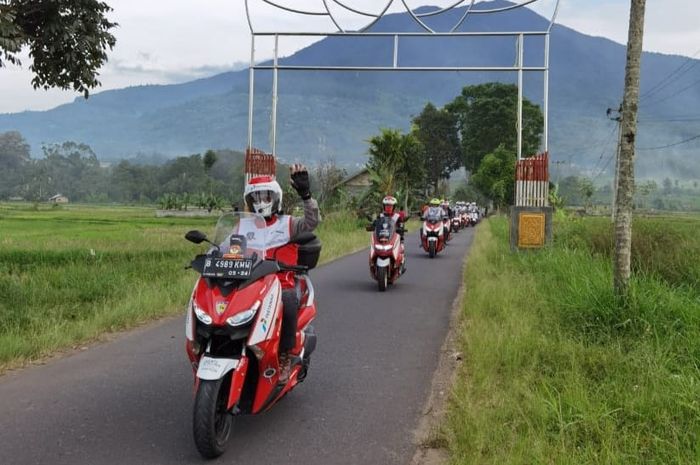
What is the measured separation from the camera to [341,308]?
9.19m

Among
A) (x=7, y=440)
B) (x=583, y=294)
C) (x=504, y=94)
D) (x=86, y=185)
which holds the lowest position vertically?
(x=7, y=440)

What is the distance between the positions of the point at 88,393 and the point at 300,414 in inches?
65.3

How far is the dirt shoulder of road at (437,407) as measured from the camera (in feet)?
13.1

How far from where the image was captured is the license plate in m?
3.97

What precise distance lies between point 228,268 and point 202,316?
32cm

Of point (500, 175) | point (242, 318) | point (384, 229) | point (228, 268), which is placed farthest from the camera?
point (500, 175)

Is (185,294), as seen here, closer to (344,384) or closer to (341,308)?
(341,308)

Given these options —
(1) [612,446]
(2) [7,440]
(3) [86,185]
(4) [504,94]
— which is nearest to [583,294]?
(1) [612,446]

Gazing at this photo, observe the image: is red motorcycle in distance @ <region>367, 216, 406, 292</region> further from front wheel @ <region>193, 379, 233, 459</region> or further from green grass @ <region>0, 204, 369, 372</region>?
front wheel @ <region>193, 379, 233, 459</region>

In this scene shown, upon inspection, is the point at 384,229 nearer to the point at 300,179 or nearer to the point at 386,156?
the point at 300,179

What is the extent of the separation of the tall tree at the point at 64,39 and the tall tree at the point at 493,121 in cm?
6054

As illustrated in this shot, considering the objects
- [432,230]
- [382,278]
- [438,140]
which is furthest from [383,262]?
[438,140]

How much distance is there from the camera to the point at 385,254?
11.1 meters

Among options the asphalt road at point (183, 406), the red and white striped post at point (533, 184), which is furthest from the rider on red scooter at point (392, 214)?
the asphalt road at point (183, 406)
